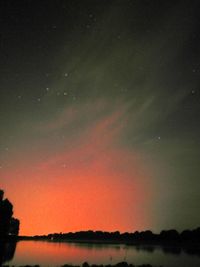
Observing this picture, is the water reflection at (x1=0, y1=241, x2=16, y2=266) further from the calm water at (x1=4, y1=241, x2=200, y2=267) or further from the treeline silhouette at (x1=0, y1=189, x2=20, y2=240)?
the treeline silhouette at (x1=0, y1=189, x2=20, y2=240)

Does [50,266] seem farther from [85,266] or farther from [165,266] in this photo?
[165,266]

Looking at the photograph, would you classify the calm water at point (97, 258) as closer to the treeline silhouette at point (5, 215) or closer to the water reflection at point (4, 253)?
the water reflection at point (4, 253)

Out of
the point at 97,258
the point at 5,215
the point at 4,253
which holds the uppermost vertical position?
the point at 5,215

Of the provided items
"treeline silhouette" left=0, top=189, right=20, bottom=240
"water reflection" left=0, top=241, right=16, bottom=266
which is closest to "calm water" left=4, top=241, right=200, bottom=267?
"water reflection" left=0, top=241, right=16, bottom=266

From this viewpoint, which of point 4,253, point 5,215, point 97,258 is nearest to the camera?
point 5,215

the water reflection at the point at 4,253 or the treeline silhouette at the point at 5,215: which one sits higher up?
→ the treeline silhouette at the point at 5,215

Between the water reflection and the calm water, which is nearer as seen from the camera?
the water reflection

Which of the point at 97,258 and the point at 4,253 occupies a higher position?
the point at 4,253

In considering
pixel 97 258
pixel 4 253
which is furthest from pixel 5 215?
pixel 97 258

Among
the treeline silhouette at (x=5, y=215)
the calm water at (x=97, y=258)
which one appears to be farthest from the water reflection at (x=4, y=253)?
the treeline silhouette at (x=5, y=215)

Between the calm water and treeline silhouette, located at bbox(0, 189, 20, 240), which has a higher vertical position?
treeline silhouette, located at bbox(0, 189, 20, 240)

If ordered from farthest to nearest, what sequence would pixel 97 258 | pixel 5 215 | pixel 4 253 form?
pixel 97 258, pixel 4 253, pixel 5 215

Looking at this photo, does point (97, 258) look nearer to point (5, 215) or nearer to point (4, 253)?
point (4, 253)

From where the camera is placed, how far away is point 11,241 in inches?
4710
